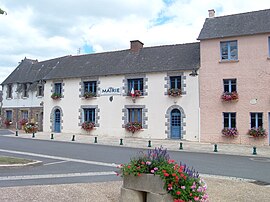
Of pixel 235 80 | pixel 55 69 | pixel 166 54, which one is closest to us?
pixel 235 80

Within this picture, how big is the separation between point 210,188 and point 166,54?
16128 millimetres

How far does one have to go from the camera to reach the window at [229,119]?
59.1 feet

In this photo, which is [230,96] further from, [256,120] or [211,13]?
[211,13]

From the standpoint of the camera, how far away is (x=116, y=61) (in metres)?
23.1

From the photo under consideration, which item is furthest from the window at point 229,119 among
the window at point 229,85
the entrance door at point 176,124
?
the entrance door at point 176,124

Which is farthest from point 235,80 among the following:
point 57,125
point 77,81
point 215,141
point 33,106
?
point 33,106

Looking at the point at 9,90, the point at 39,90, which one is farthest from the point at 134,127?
the point at 9,90

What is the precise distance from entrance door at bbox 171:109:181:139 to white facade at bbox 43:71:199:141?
289mm

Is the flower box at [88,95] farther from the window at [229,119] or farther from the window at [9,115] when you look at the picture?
the window at [9,115]

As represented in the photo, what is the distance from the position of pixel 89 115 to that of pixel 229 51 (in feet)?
38.6

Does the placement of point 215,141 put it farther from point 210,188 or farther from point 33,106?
point 33,106

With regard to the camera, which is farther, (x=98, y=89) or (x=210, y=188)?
(x=98, y=89)

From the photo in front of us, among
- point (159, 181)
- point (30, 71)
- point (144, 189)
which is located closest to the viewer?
point (159, 181)

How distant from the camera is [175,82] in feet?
65.1
